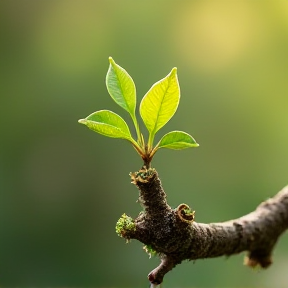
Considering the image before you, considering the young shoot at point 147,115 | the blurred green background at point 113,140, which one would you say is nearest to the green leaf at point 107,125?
the young shoot at point 147,115

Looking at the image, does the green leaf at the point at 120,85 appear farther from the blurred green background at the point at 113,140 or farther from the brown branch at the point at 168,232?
the blurred green background at the point at 113,140

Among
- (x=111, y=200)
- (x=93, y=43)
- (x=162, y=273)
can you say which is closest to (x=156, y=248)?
(x=162, y=273)

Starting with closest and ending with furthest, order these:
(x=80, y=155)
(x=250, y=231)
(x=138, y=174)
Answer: (x=138, y=174) < (x=250, y=231) < (x=80, y=155)

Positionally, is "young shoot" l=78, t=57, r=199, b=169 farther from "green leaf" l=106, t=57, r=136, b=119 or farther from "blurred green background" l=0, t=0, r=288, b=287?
"blurred green background" l=0, t=0, r=288, b=287

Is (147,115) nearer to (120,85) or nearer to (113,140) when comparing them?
(120,85)

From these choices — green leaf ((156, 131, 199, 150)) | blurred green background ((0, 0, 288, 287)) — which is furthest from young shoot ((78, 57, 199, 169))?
blurred green background ((0, 0, 288, 287))

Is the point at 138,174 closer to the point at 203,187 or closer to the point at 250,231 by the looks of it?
the point at 250,231

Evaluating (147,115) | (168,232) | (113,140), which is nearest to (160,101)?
(147,115)
